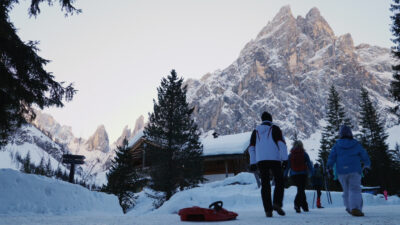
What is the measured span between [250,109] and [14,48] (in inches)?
7634

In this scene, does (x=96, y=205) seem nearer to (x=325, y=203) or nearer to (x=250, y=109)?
(x=325, y=203)

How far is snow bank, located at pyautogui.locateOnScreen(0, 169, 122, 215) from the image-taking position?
677 cm

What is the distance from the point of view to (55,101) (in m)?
8.39

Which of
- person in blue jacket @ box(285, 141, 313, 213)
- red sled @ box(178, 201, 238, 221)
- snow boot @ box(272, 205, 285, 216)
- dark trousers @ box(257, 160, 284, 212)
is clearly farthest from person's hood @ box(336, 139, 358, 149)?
red sled @ box(178, 201, 238, 221)

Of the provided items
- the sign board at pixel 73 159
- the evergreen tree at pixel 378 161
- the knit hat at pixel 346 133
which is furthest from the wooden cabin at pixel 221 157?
the knit hat at pixel 346 133

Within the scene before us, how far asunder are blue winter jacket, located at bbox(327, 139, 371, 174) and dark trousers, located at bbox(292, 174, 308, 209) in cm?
169

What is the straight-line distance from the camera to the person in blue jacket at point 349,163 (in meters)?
5.39

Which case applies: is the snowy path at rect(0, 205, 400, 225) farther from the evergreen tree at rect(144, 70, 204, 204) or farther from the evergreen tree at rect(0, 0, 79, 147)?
the evergreen tree at rect(144, 70, 204, 204)

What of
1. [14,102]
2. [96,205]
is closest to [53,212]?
[96,205]

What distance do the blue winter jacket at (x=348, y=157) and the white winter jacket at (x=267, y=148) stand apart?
111 centimetres

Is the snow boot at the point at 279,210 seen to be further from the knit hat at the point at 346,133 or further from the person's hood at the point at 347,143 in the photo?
the knit hat at the point at 346,133

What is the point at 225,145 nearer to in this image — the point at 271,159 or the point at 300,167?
the point at 300,167

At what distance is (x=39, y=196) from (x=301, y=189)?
6598 millimetres

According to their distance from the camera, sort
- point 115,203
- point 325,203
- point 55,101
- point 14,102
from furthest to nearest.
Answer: point 325,203 → point 115,203 → point 55,101 → point 14,102
